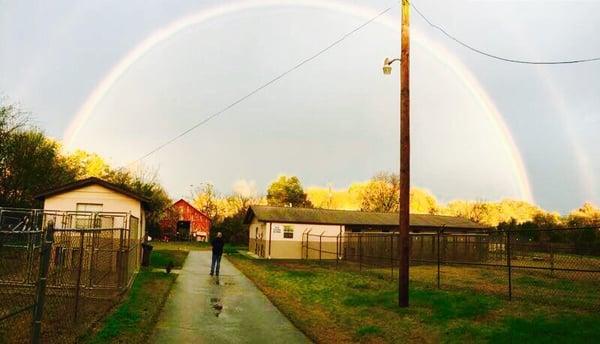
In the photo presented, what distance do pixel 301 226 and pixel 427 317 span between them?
27.0m

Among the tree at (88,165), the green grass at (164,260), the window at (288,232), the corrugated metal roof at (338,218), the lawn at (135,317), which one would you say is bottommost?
the green grass at (164,260)

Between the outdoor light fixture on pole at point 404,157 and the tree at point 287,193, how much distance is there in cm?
6363

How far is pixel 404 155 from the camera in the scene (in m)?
13.4

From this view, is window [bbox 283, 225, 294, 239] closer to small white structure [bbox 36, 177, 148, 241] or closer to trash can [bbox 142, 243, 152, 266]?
trash can [bbox 142, 243, 152, 266]

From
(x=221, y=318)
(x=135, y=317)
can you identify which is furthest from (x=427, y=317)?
(x=135, y=317)

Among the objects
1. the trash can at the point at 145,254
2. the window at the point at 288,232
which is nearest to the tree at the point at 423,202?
the window at the point at 288,232

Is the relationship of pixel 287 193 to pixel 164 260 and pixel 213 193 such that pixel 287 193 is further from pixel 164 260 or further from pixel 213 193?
pixel 164 260

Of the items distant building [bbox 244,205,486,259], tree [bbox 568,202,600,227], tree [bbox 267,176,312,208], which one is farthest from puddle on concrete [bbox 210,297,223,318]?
tree [bbox 568,202,600,227]

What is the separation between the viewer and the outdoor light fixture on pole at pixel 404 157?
517 inches

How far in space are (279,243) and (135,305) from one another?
25.6m

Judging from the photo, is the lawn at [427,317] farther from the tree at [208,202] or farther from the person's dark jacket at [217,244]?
the tree at [208,202]

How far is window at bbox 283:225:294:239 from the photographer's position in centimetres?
3769

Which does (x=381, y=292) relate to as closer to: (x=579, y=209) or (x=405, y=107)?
(x=405, y=107)

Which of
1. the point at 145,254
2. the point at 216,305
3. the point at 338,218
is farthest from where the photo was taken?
the point at 338,218
